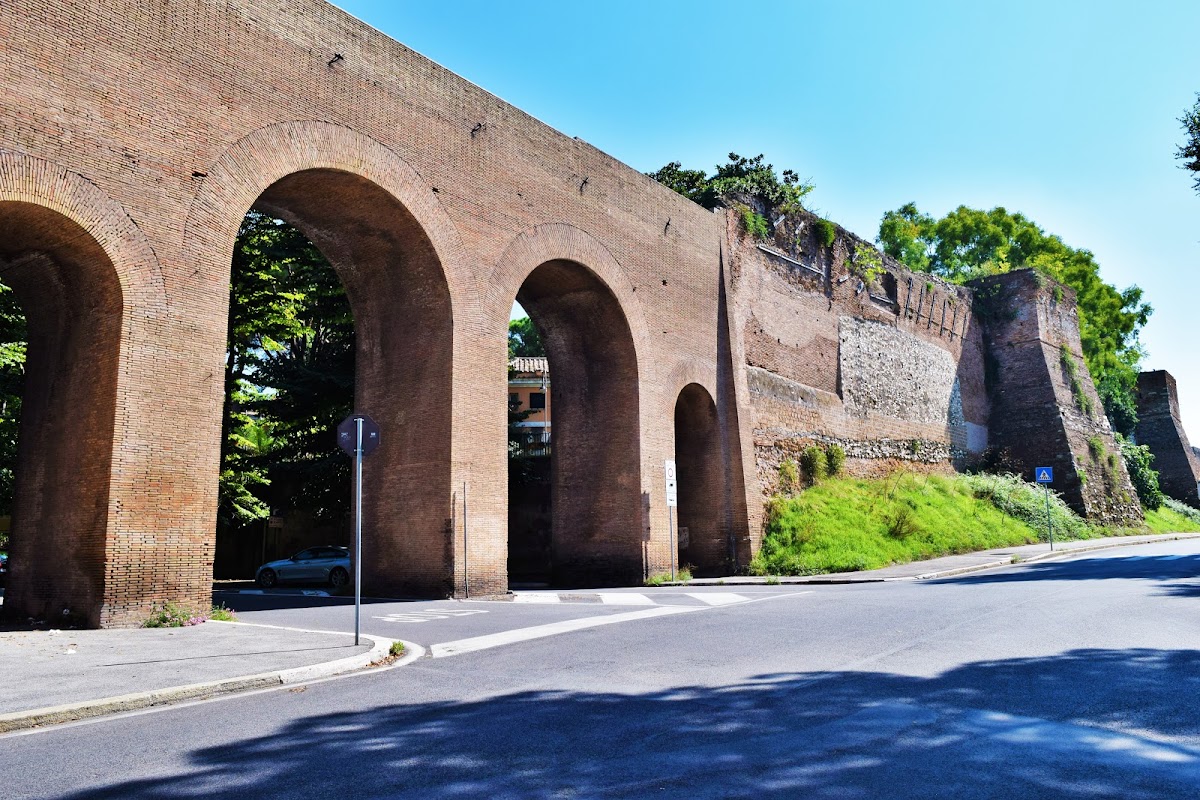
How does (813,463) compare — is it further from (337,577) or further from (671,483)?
(337,577)

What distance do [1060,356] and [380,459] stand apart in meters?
31.8

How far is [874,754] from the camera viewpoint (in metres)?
4.45

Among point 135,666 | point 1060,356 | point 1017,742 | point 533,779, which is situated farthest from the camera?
point 1060,356

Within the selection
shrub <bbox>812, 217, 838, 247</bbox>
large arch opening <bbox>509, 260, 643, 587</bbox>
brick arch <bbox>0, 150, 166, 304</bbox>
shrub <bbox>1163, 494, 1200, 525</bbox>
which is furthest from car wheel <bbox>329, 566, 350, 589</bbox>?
shrub <bbox>1163, 494, 1200, 525</bbox>

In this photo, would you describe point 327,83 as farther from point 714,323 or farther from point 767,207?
point 767,207

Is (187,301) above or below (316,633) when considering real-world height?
above

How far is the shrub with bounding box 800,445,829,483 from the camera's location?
84.1 ft

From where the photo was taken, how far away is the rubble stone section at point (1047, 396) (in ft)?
116

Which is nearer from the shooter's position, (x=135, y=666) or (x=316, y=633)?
(x=135, y=666)

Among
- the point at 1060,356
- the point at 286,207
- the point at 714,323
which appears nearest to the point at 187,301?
the point at 286,207

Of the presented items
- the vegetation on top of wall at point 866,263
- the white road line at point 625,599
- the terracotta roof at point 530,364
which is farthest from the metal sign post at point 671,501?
the terracotta roof at point 530,364

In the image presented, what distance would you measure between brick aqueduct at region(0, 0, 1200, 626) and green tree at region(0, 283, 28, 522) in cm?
744

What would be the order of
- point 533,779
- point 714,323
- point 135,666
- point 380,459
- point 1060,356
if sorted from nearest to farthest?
point 533,779, point 135,666, point 380,459, point 714,323, point 1060,356

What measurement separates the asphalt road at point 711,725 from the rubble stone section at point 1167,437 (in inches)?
1765
